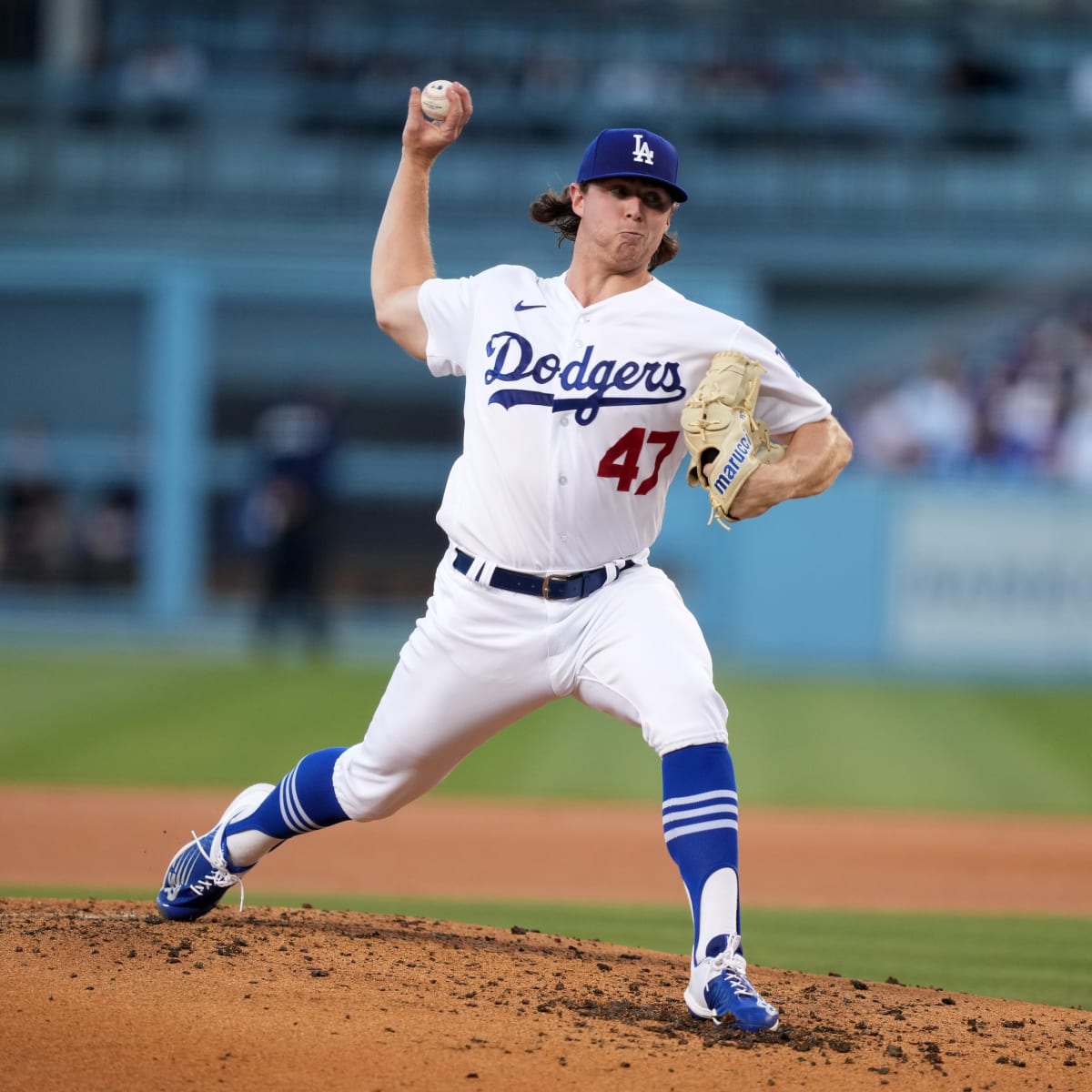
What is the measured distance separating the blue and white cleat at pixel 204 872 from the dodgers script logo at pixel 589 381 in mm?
1412

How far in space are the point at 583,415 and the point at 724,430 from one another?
1.26 ft

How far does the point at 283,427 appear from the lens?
1449 centimetres

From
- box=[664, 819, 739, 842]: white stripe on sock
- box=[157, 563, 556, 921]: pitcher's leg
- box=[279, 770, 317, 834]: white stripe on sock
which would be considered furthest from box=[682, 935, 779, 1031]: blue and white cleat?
box=[279, 770, 317, 834]: white stripe on sock

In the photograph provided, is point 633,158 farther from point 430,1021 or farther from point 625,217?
point 430,1021

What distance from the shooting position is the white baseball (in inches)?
186

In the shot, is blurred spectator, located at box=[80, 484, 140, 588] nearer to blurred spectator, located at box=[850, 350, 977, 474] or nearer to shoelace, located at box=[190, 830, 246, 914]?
blurred spectator, located at box=[850, 350, 977, 474]

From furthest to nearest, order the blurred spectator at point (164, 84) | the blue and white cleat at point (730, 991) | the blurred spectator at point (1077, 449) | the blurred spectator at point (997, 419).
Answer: the blurred spectator at point (164, 84) → the blurred spectator at point (997, 419) → the blurred spectator at point (1077, 449) → the blue and white cleat at point (730, 991)

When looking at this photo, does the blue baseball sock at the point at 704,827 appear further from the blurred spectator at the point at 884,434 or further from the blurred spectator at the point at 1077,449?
the blurred spectator at the point at 884,434

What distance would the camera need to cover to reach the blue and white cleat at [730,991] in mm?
4059

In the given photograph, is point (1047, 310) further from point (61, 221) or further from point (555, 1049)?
point (555, 1049)

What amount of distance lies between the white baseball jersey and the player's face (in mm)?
106

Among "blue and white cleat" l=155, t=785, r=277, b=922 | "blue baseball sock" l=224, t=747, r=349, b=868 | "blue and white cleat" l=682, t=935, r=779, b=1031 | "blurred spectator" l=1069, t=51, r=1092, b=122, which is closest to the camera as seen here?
"blue and white cleat" l=682, t=935, r=779, b=1031

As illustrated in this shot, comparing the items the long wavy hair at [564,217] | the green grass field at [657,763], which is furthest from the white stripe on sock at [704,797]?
the green grass field at [657,763]

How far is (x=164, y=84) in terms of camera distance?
19641mm
